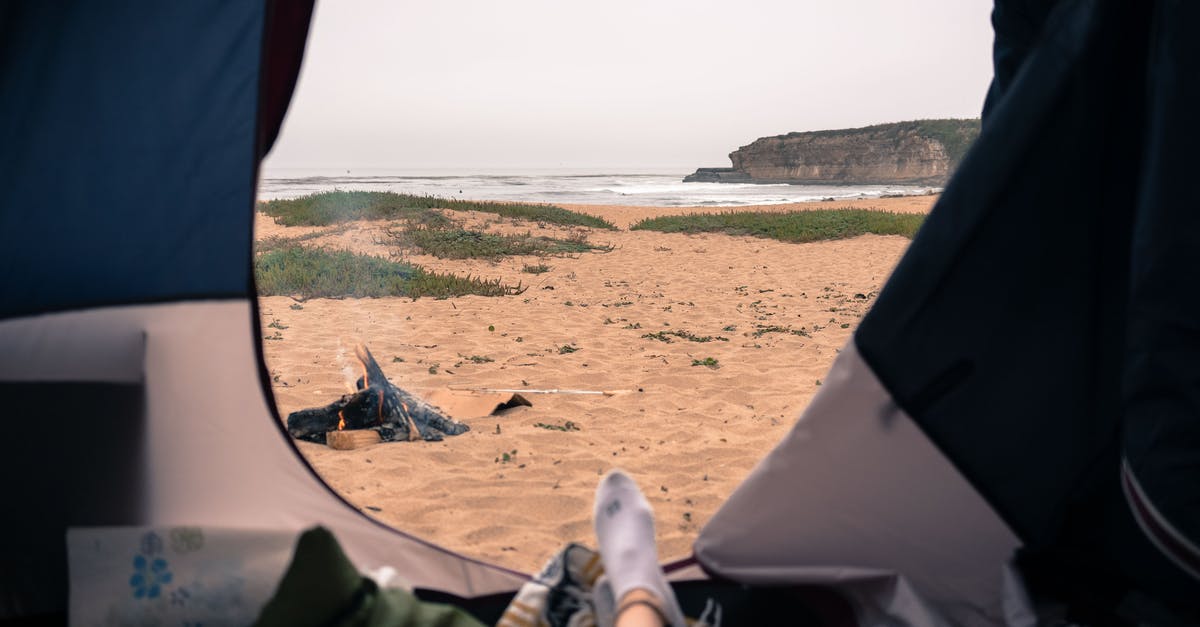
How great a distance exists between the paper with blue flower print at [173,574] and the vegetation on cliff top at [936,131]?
65.6 metres

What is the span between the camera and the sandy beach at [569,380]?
3.15 meters

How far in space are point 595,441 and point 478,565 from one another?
5.48ft

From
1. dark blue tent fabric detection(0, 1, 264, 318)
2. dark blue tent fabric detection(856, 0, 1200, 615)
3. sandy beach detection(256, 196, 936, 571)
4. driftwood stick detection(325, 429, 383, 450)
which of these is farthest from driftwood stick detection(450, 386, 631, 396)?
dark blue tent fabric detection(856, 0, 1200, 615)

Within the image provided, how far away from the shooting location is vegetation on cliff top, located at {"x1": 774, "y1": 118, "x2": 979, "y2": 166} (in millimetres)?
64562

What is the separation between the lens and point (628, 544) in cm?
177

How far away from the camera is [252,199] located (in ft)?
6.72

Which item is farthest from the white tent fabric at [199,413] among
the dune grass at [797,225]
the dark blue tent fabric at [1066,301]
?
the dune grass at [797,225]

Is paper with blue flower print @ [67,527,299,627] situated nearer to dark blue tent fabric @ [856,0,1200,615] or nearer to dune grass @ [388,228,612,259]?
dark blue tent fabric @ [856,0,1200,615]

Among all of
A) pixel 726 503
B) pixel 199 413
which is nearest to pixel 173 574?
pixel 199 413

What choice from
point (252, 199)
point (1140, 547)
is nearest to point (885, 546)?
point (1140, 547)

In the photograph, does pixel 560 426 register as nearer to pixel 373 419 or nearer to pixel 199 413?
pixel 373 419

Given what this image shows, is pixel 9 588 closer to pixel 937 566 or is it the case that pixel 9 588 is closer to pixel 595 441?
pixel 937 566

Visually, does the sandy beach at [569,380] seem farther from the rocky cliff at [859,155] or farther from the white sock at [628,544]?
the rocky cliff at [859,155]

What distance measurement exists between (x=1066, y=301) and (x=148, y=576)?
1952 mm
